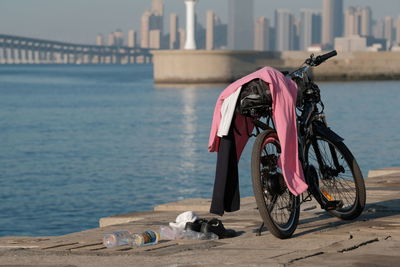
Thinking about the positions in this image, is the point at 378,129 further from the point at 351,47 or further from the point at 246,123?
the point at 351,47

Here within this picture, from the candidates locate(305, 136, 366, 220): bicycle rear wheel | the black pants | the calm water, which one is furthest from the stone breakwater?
the black pants

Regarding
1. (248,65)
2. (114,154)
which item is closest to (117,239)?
(114,154)

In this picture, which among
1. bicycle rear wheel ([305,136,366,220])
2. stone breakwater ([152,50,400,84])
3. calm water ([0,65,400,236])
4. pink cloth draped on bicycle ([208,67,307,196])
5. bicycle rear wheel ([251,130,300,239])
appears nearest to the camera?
bicycle rear wheel ([251,130,300,239])

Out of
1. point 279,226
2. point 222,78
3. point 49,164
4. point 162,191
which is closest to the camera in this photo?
point 279,226

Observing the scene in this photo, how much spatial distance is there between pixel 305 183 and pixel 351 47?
624 ft

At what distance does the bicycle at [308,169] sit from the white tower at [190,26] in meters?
77.3

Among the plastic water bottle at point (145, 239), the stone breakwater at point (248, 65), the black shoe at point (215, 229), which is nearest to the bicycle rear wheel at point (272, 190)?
the black shoe at point (215, 229)

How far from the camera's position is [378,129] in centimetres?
3809

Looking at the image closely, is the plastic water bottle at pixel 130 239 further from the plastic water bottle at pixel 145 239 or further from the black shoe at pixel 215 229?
the black shoe at pixel 215 229

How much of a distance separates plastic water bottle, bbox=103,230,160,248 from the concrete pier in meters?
0.06

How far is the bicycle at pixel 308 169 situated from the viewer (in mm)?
6639

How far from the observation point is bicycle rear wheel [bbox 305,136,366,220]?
289 inches

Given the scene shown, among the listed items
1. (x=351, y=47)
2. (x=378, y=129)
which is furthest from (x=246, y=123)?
(x=351, y=47)

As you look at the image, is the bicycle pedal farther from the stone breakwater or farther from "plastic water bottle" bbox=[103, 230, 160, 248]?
the stone breakwater
